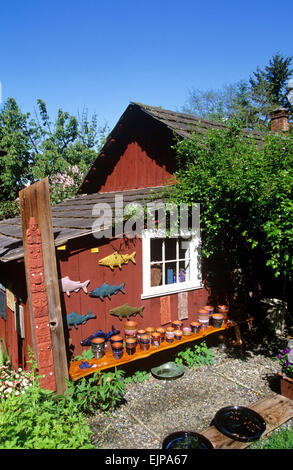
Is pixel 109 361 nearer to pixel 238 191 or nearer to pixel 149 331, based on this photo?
pixel 149 331

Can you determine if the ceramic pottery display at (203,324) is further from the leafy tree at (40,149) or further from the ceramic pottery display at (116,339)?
the leafy tree at (40,149)

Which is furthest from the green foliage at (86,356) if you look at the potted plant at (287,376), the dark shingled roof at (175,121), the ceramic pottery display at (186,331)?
the dark shingled roof at (175,121)

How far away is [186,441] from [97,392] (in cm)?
141

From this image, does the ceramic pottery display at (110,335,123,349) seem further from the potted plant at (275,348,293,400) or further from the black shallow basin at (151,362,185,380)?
the potted plant at (275,348,293,400)

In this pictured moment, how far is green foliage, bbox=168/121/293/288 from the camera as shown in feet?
15.6

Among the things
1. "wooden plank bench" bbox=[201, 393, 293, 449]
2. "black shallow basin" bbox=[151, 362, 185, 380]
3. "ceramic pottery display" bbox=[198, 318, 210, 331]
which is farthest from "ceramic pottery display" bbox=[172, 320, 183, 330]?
"wooden plank bench" bbox=[201, 393, 293, 449]

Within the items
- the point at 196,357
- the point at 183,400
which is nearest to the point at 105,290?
the point at 183,400

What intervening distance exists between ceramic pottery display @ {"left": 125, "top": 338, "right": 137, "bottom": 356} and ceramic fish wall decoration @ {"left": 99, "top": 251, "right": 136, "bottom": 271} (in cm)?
125

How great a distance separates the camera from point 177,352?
629 cm

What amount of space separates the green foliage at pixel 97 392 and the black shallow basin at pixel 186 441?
934mm

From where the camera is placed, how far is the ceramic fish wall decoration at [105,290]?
5.12m

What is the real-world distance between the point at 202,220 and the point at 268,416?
11.2 feet

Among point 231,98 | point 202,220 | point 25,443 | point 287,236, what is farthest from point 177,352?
point 231,98
